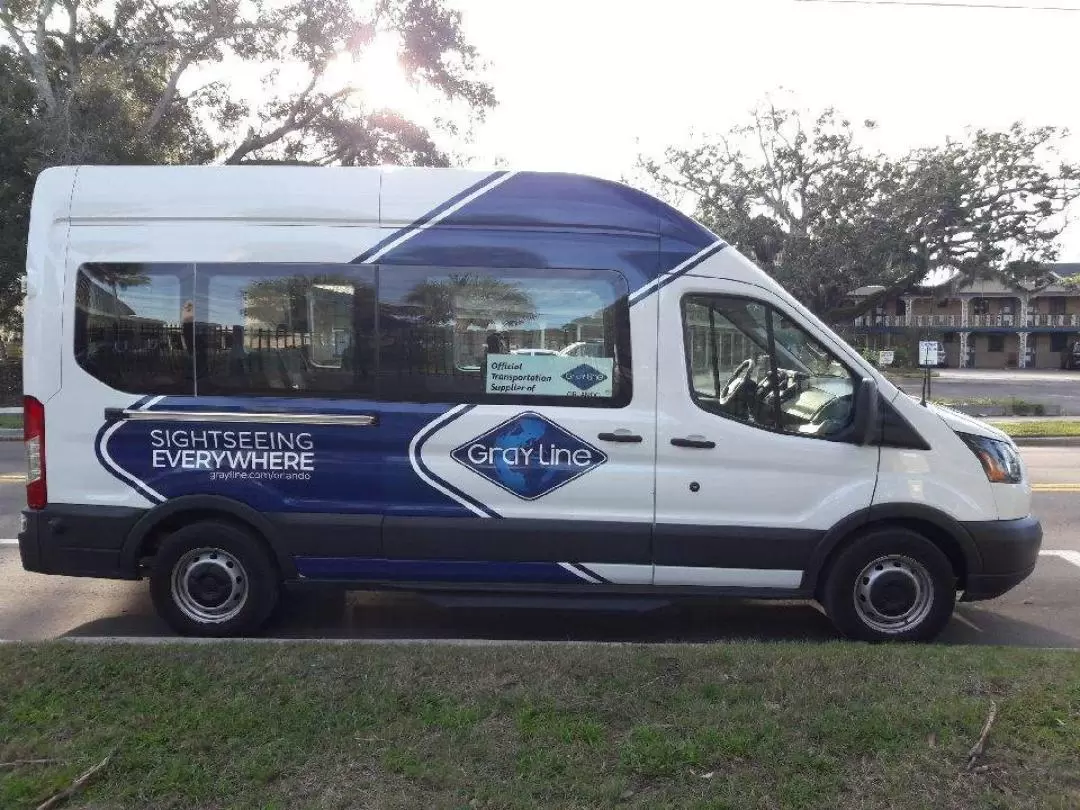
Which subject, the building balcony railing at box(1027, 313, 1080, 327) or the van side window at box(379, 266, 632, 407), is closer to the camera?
the van side window at box(379, 266, 632, 407)

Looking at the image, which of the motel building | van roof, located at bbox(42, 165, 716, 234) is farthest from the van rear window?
the motel building

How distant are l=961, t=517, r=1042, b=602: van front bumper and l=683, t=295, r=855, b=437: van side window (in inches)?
39.6

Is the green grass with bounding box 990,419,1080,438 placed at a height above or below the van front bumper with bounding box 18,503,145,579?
above

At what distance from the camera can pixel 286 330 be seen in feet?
15.9

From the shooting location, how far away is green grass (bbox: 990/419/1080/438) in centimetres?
1662

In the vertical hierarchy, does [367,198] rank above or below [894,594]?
above

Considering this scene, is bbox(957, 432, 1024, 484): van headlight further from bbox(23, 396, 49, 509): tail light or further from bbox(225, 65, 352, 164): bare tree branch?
bbox(225, 65, 352, 164): bare tree branch

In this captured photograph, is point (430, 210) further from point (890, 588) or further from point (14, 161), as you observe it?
point (14, 161)

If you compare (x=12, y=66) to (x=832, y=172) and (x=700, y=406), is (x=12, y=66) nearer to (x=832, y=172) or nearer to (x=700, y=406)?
(x=700, y=406)

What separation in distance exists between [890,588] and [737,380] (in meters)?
1.47

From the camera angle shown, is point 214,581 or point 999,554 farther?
point 214,581

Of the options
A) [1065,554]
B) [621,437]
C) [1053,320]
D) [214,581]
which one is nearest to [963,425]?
[621,437]

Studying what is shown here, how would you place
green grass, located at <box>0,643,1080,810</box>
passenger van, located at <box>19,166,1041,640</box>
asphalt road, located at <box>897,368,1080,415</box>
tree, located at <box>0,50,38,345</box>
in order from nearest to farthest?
green grass, located at <box>0,643,1080,810</box>, passenger van, located at <box>19,166,1041,640</box>, tree, located at <box>0,50,38,345</box>, asphalt road, located at <box>897,368,1080,415</box>

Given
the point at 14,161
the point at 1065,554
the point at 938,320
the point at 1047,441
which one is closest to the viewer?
the point at 1065,554
